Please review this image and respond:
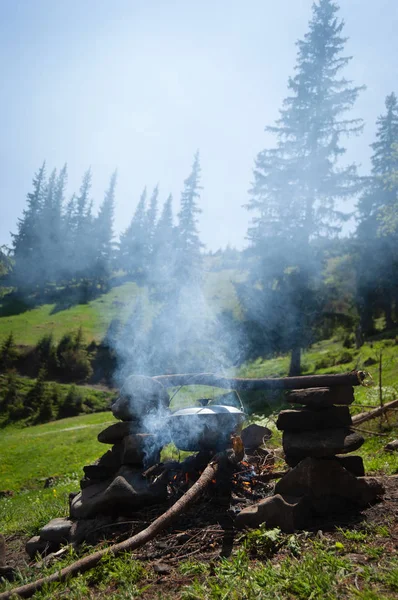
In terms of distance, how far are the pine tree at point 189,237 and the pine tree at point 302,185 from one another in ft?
75.5

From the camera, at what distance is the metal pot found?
540 cm

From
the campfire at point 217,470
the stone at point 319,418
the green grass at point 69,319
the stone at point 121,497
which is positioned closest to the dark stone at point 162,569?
the campfire at point 217,470

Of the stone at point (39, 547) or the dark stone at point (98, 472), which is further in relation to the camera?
the dark stone at point (98, 472)

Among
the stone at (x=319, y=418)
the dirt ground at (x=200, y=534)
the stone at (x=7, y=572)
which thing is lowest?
the stone at (x=7, y=572)

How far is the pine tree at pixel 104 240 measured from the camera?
67.2 m

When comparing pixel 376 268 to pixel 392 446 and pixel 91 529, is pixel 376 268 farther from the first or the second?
pixel 91 529

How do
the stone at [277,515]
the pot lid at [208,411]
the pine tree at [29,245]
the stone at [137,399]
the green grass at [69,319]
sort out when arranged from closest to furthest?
the stone at [277,515]
the pot lid at [208,411]
the stone at [137,399]
the green grass at [69,319]
the pine tree at [29,245]

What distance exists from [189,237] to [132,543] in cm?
4654

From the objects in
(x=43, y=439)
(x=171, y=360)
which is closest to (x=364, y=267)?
(x=171, y=360)

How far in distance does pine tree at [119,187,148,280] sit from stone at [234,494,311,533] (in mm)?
68510

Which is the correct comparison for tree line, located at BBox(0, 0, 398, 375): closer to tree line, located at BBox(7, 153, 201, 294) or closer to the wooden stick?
the wooden stick

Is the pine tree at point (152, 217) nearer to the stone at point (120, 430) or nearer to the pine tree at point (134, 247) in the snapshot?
the pine tree at point (134, 247)

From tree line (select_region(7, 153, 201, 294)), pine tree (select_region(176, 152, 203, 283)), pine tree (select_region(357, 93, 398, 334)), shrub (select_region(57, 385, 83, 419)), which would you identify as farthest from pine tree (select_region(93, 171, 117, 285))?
pine tree (select_region(357, 93, 398, 334))

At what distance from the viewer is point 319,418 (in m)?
4.82
